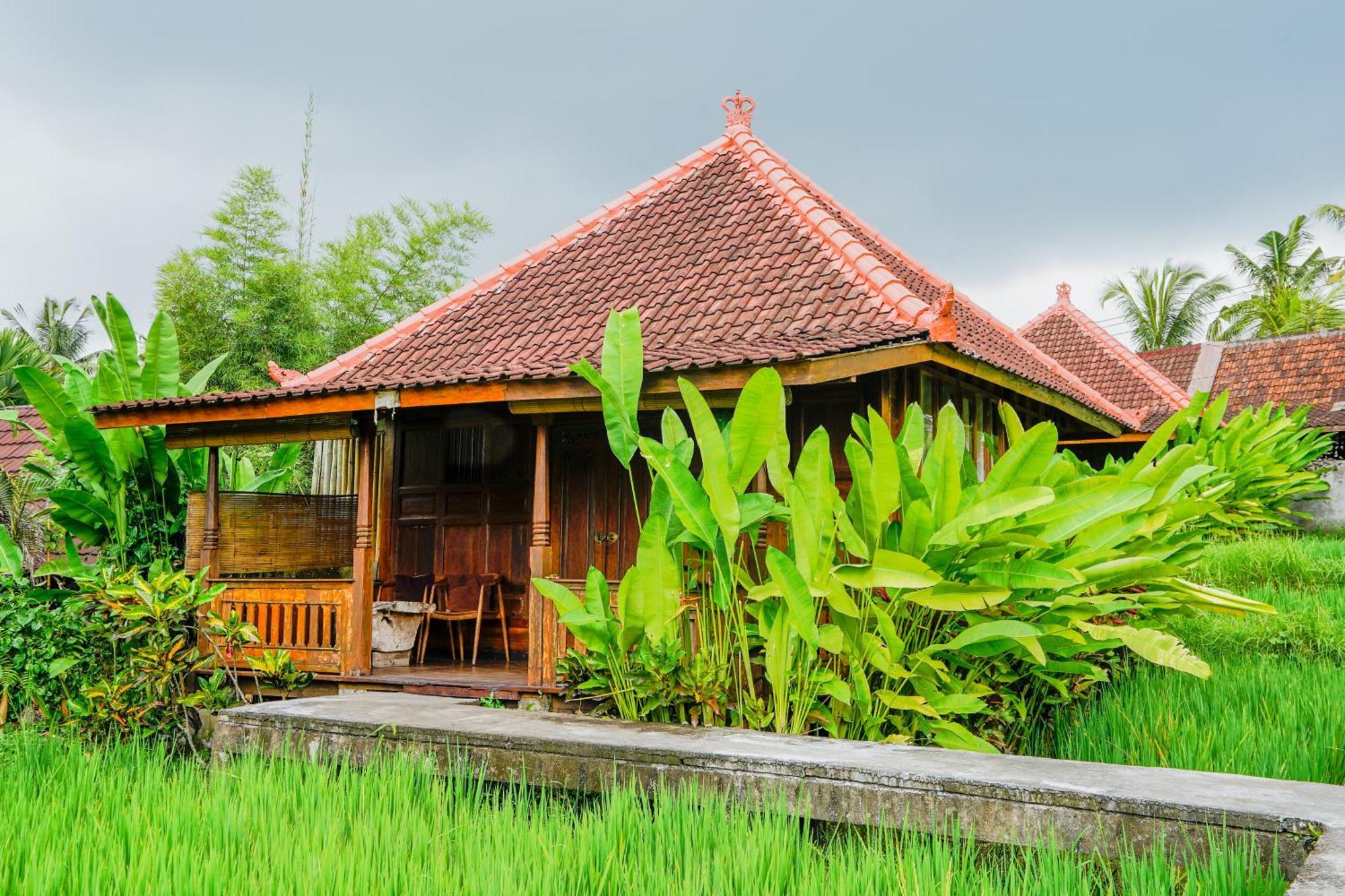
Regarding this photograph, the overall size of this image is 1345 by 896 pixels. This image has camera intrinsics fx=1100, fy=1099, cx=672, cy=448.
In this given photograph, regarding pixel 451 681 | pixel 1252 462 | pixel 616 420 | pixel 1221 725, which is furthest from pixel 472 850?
pixel 1252 462

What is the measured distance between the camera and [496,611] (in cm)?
896

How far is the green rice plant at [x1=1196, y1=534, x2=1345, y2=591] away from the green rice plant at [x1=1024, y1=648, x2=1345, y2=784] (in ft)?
12.6

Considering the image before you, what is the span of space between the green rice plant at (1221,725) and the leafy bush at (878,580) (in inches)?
10.9

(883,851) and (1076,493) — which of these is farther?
(1076,493)

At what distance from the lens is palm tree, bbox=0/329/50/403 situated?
1953cm

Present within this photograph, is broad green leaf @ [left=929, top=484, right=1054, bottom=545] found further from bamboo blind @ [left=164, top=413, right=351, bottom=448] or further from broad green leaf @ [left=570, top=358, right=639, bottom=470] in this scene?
bamboo blind @ [left=164, top=413, right=351, bottom=448]

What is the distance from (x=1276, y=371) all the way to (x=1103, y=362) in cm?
408

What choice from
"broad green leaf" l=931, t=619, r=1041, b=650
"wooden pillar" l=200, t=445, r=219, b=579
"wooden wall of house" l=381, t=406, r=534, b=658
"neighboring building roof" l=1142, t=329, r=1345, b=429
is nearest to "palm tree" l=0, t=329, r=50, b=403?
"wooden wall of house" l=381, t=406, r=534, b=658

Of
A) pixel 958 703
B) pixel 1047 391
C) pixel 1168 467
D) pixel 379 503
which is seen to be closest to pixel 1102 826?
pixel 958 703

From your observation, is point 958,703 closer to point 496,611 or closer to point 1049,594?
point 1049,594

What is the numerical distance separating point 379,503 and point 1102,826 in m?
7.03

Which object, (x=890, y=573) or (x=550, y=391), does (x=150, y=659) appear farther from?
(x=890, y=573)

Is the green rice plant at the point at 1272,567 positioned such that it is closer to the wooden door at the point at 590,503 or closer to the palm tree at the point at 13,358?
the wooden door at the point at 590,503

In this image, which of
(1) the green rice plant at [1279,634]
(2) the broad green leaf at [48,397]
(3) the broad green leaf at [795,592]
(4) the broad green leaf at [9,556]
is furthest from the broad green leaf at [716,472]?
(4) the broad green leaf at [9,556]
